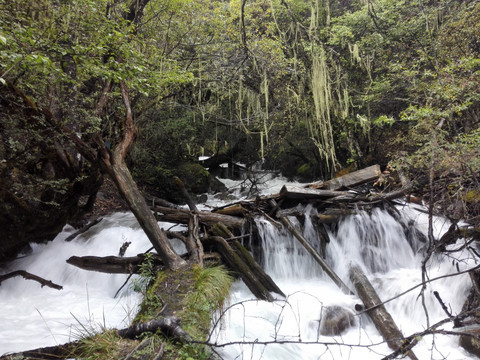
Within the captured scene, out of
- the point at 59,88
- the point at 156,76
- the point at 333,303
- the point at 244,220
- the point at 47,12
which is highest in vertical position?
the point at 47,12

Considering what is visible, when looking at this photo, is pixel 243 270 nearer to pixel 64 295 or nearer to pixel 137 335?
pixel 137 335

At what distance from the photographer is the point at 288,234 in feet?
22.2

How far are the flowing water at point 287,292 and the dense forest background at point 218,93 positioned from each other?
0.98 metres

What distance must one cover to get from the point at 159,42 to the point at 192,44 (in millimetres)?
985

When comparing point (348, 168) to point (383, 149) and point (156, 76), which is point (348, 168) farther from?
point (156, 76)

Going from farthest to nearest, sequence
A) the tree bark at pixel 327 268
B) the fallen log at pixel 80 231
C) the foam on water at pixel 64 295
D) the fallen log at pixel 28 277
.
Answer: the fallen log at pixel 80 231 → the fallen log at pixel 28 277 → the tree bark at pixel 327 268 → the foam on water at pixel 64 295

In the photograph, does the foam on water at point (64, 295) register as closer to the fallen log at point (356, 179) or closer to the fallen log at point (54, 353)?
the fallen log at point (54, 353)

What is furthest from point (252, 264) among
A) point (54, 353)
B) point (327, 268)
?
point (54, 353)

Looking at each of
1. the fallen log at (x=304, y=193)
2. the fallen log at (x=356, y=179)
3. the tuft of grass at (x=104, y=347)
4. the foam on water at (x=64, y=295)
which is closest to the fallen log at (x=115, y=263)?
the foam on water at (x=64, y=295)

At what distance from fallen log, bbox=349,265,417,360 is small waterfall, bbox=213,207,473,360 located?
26 cm

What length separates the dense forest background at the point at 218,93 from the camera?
4.62 metres

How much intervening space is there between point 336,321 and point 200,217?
3502 millimetres

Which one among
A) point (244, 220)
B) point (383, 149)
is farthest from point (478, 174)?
point (383, 149)

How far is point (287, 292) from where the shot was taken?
5.88 meters
